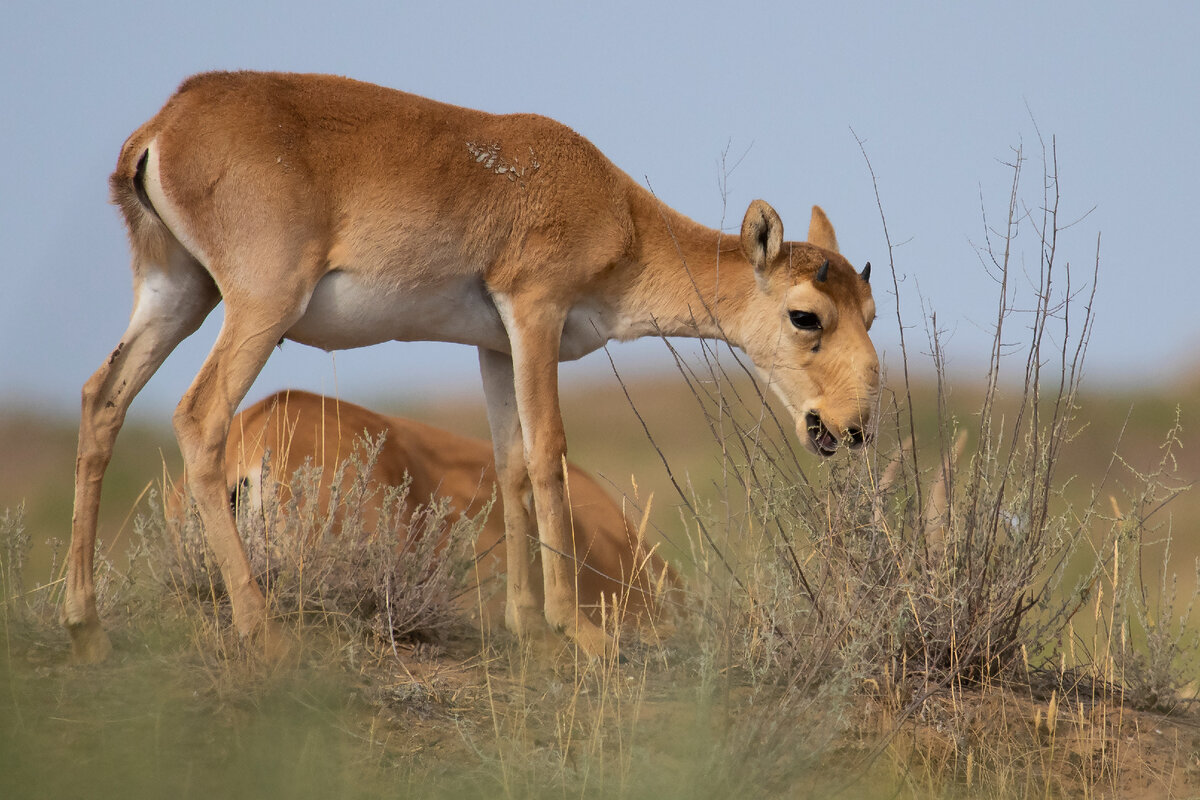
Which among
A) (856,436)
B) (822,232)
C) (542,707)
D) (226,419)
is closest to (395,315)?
(226,419)

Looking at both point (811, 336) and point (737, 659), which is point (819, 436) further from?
point (737, 659)

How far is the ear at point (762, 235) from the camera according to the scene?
21.9 feet

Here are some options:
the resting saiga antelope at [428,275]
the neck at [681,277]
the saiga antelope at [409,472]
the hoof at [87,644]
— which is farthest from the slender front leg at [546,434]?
the hoof at [87,644]

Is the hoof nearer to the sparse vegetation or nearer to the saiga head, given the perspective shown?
the sparse vegetation

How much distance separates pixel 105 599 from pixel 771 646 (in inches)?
139

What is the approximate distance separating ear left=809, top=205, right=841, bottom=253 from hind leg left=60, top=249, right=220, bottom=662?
4068 millimetres

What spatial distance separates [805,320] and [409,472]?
3.09 metres

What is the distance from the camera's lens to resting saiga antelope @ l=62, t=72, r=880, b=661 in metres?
5.42

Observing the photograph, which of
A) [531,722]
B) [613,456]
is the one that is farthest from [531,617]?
[613,456]

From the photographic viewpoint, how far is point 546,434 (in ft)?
20.4

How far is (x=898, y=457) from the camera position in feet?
19.8

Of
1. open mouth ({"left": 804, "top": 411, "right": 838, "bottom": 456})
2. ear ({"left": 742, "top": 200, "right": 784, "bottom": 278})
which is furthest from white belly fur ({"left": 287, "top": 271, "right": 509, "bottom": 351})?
open mouth ({"left": 804, "top": 411, "right": 838, "bottom": 456})

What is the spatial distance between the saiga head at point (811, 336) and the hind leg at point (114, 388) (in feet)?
10.2

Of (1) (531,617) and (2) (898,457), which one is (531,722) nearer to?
(1) (531,617)
